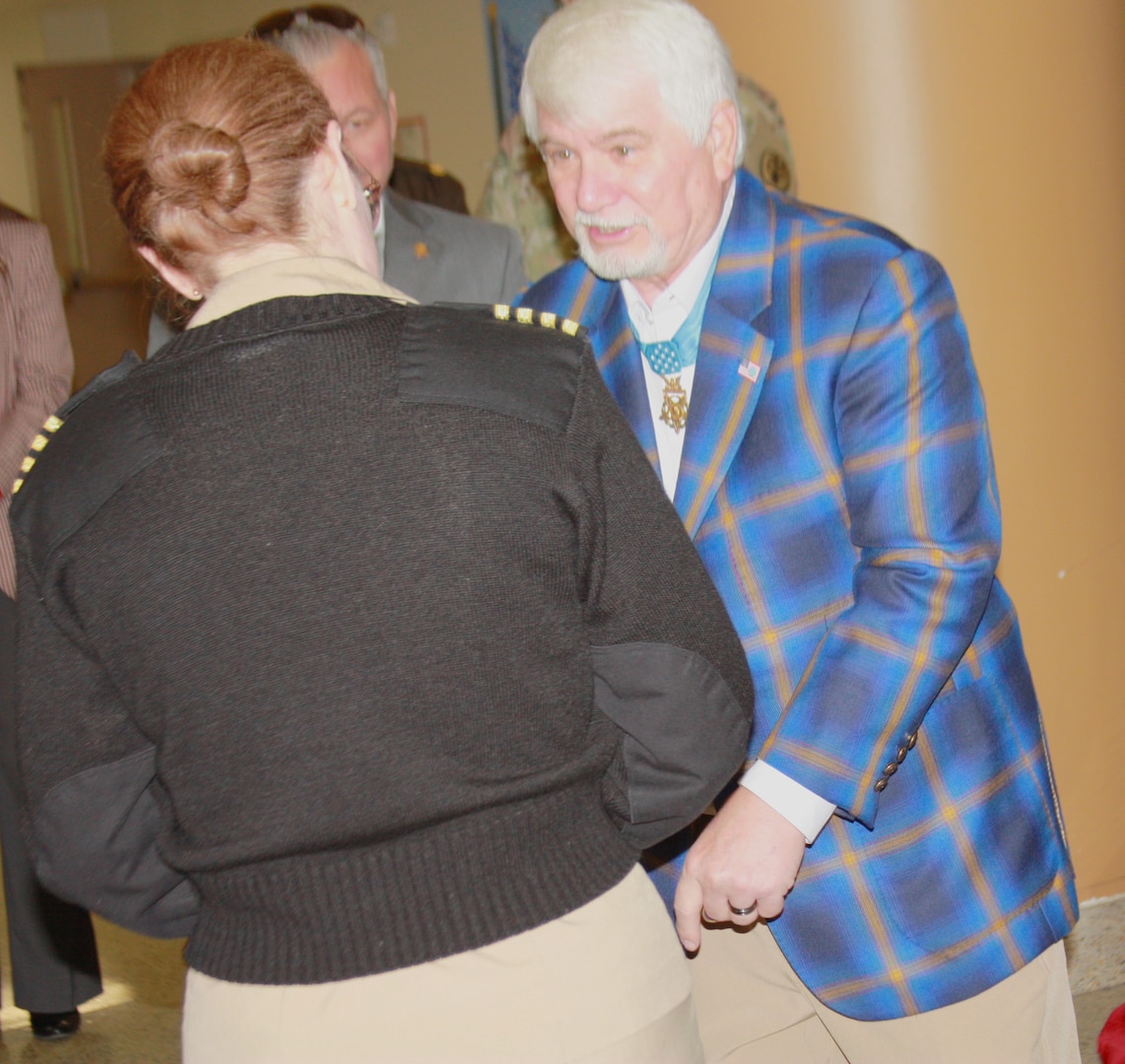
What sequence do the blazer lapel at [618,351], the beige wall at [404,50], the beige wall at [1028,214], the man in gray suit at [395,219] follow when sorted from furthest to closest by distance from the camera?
the beige wall at [404,50] < the beige wall at [1028,214] < the man in gray suit at [395,219] < the blazer lapel at [618,351]

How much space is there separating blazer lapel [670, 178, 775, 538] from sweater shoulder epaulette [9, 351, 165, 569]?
0.65m

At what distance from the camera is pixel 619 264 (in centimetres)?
161

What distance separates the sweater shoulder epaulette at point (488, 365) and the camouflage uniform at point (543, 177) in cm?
142

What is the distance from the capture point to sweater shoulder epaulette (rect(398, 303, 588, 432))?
3.59 feet

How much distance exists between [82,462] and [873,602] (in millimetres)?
836

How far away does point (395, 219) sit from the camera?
2.53 m

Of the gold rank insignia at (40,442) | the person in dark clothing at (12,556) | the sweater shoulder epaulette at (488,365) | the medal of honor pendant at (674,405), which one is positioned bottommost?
the person in dark clothing at (12,556)

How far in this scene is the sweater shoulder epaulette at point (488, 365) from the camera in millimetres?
1094

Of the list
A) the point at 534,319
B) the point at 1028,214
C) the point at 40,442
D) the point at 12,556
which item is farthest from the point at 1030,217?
the point at 12,556

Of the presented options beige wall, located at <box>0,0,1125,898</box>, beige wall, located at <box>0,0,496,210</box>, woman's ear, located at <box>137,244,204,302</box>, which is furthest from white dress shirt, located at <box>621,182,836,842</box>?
beige wall, located at <box>0,0,496,210</box>

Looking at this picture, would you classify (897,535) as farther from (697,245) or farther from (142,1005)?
(142,1005)

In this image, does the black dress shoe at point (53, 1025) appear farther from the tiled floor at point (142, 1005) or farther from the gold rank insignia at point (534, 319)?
the gold rank insignia at point (534, 319)

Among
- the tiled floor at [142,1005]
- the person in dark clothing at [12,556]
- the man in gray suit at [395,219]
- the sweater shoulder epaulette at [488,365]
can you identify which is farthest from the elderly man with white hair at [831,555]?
the person in dark clothing at [12,556]

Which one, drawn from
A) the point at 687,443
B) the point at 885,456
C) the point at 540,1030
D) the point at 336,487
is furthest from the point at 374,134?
the point at 540,1030
